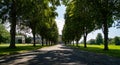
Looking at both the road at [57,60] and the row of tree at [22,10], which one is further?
the row of tree at [22,10]

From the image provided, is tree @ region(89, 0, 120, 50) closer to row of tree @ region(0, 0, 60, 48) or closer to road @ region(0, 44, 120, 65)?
row of tree @ region(0, 0, 60, 48)

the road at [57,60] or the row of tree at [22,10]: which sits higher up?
the row of tree at [22,10]

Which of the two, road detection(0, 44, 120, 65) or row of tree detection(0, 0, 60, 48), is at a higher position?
row of tree detection(0, 0, 60, 48)

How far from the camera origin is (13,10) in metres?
49.9

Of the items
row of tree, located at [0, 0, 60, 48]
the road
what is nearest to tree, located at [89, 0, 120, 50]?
row of tree, located at [0, 0, 60, 48]

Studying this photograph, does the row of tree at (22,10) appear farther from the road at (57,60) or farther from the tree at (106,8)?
the road at (57,60)

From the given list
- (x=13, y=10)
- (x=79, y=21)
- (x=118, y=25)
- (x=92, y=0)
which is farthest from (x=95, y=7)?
(x=79, y=21)

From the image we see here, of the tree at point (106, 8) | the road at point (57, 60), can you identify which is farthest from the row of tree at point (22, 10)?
the road at point (57, 60)

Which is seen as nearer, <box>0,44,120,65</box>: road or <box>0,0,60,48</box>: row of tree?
<box>0,44,120,65</box>: road

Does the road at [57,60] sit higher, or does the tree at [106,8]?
the tree at [106,8]

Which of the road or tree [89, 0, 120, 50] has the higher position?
tree [89, 0, 120, 50]

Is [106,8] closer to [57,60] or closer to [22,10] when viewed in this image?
[22,10]

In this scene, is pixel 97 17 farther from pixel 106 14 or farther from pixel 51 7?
pixel 51 7

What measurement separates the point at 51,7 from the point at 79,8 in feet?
16.8
